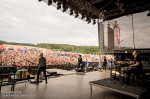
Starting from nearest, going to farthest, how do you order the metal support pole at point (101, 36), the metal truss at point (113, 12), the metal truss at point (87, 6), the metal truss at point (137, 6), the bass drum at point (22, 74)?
the bass drum at point (22, 74) → the metal truss at point (87, 6) → the metal truss at point (137, 6) → the metal truss at point (113, 12) → the metal support pole at point (101, 36)

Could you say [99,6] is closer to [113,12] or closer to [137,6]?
[113,12]

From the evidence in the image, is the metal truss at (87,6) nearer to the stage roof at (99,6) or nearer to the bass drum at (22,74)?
the stage roof at (99,6)

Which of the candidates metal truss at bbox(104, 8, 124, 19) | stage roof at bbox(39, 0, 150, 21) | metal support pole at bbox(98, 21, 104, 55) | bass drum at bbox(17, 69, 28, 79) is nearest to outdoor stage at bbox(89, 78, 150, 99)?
bass drum at bbox(17, 69, 28, 79)

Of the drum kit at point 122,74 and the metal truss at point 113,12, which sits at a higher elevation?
the metal truss at point 113,12

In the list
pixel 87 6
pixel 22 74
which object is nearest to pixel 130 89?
pixel 22 74

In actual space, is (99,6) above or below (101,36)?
above

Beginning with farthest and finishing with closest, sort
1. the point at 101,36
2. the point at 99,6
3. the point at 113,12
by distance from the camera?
1. the point at 101,36
2. the point at 113,12
3. the point at 99,6

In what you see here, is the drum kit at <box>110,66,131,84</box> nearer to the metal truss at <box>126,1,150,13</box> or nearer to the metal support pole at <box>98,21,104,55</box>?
the metal support pole at <box>98,21,104,55</box>

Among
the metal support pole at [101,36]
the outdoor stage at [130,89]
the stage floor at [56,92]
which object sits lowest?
the stage floor at [56,92]

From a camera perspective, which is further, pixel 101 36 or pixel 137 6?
pixel 101 36

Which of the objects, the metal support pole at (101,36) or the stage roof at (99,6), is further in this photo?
the metal support pole at (101,36)

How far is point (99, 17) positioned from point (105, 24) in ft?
2.57

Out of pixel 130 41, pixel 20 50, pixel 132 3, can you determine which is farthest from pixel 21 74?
pixel 20 50

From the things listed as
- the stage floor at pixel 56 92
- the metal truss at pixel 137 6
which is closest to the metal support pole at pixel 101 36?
the metal truss at pixel 137 6
